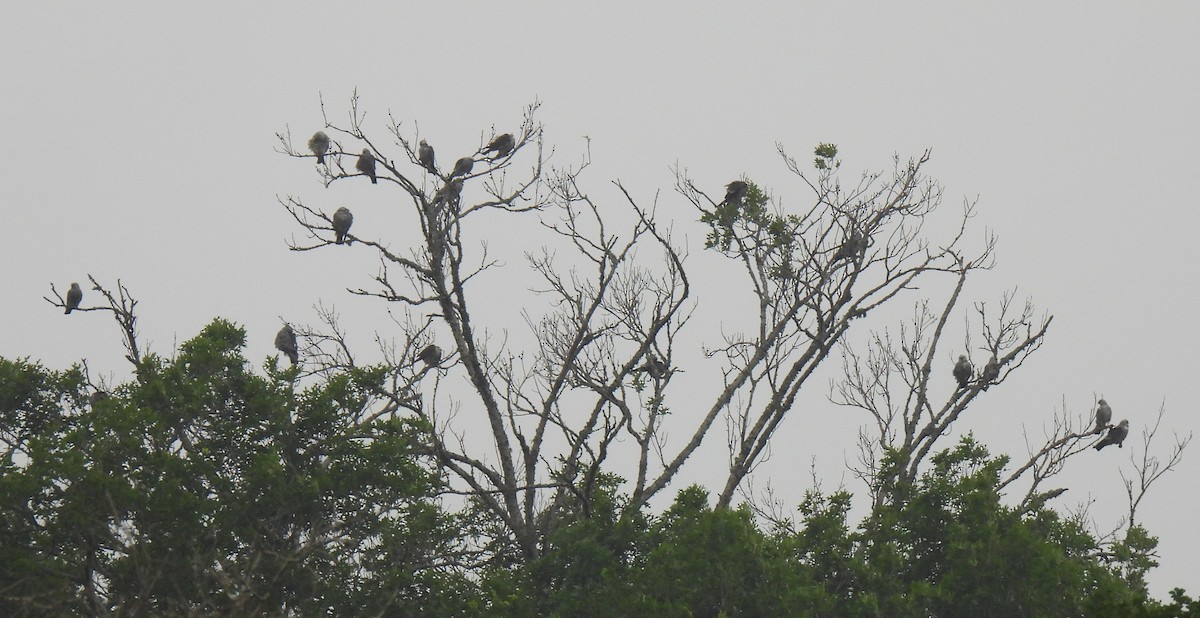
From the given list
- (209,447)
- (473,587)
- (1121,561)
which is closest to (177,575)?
(209,447)

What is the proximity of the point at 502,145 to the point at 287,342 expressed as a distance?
3.73m

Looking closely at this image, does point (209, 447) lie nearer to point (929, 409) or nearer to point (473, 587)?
point (473, 587)

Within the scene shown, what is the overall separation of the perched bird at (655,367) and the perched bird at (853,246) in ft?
8.43

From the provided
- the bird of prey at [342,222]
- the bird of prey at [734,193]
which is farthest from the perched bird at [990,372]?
the bird of prey at [342,222]

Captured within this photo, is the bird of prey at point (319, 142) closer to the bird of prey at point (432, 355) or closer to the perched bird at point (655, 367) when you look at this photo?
the bird of prey at point (432, 355)

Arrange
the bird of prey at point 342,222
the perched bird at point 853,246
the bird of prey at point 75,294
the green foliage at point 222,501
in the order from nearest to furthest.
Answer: the green foliage at point 222,501 → the bird of prey at point 342,222 → the perched bird at point 853,246 → the bird of prey at point 75,294

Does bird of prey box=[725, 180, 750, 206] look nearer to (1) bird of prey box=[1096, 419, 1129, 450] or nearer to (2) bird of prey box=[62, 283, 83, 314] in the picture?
(1) bird of prey box=[1096, 419, 1129, 450]

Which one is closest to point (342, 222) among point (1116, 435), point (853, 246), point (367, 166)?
point (367, 166)

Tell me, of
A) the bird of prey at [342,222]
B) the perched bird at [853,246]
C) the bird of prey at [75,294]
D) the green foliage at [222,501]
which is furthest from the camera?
the bird of prey at [75,294]

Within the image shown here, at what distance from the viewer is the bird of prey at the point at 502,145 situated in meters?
14.5

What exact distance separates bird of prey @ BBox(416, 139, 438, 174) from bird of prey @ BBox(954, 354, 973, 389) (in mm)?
6951

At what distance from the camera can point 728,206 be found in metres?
15.6

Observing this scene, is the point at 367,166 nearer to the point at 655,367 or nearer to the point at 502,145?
the point at 502,145

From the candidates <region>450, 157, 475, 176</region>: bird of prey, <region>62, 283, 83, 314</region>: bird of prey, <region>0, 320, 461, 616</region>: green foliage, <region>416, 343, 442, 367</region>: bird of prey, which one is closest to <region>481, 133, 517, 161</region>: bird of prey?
<region>450, 157, 475, 176</region>: bird of prey
